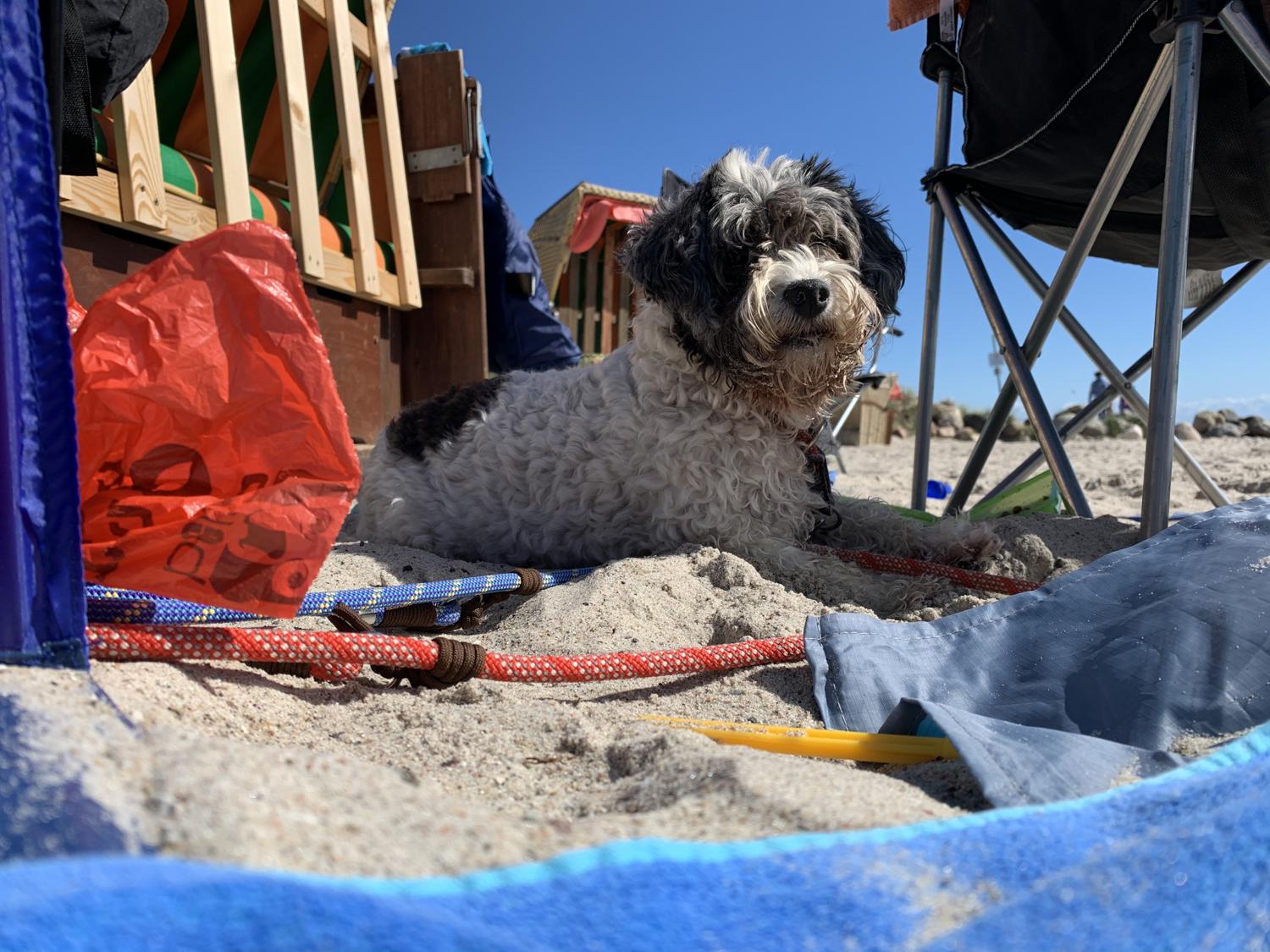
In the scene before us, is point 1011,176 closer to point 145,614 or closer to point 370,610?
point 370,610

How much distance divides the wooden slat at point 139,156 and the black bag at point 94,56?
1.44 m

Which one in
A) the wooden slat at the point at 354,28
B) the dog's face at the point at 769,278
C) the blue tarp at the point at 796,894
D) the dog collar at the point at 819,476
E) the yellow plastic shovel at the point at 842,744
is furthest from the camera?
the wooden slat at the point at 354,28

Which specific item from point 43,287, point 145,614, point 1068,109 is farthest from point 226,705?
point 1068,109

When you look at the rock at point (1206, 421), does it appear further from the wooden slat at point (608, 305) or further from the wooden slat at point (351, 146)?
the wooden slat at point (351, 146)

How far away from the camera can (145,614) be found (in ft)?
4.55

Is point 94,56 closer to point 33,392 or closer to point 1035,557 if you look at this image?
point 33,392

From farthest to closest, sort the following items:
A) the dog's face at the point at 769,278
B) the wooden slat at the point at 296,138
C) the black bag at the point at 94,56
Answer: the wooden slat at the point at 296,138
the dog's face at the point at 769,278
the black bag at the point at 94,56

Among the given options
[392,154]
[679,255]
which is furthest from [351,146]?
[679,255]

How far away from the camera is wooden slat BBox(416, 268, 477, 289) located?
554 centimetres

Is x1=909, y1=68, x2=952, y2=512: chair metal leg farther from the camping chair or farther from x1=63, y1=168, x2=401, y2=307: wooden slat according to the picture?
x1=63, y1=168, x2=401, y2=307: wooden slat

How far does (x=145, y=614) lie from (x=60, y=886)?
38.0 inches

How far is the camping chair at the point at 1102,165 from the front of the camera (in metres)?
2.37

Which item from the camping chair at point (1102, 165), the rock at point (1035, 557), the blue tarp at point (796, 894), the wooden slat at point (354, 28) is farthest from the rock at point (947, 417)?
the blue tarp at point (796, 894)

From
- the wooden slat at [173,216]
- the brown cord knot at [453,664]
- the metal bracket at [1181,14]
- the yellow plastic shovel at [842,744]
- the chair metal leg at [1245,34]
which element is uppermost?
the metal bracket at [1181,14]
